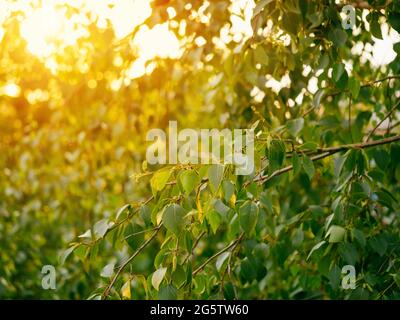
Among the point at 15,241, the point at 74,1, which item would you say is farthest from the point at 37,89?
the point at 74,1

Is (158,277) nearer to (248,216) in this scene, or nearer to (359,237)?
(248,216)

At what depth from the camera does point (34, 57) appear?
2.38 metres

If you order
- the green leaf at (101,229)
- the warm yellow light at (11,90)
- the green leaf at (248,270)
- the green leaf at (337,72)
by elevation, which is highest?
the warm yellow light at (11,90)

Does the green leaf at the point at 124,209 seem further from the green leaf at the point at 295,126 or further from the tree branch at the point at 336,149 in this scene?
the green leaf at the point at 295,126

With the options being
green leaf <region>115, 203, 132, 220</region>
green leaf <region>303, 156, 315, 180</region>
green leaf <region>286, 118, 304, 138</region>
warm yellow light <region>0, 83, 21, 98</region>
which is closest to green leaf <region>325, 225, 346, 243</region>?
green leaf <region>303, 156, 315, 180</region>

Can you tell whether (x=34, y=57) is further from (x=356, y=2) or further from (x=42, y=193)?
(x=356, y=2)

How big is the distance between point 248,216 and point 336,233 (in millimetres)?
188

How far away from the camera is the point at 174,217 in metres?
0.97

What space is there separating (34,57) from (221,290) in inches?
56.6

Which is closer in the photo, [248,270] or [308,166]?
[308,166]

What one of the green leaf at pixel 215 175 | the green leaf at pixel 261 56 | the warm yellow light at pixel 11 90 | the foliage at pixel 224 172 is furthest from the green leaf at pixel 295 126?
the warm yellow light at pixel 11 90

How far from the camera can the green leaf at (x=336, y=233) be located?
3.58 ft

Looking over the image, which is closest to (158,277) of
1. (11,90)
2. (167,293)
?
(167,293)

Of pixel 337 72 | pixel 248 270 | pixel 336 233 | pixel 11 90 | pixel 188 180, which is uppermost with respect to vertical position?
pixel 11 90
